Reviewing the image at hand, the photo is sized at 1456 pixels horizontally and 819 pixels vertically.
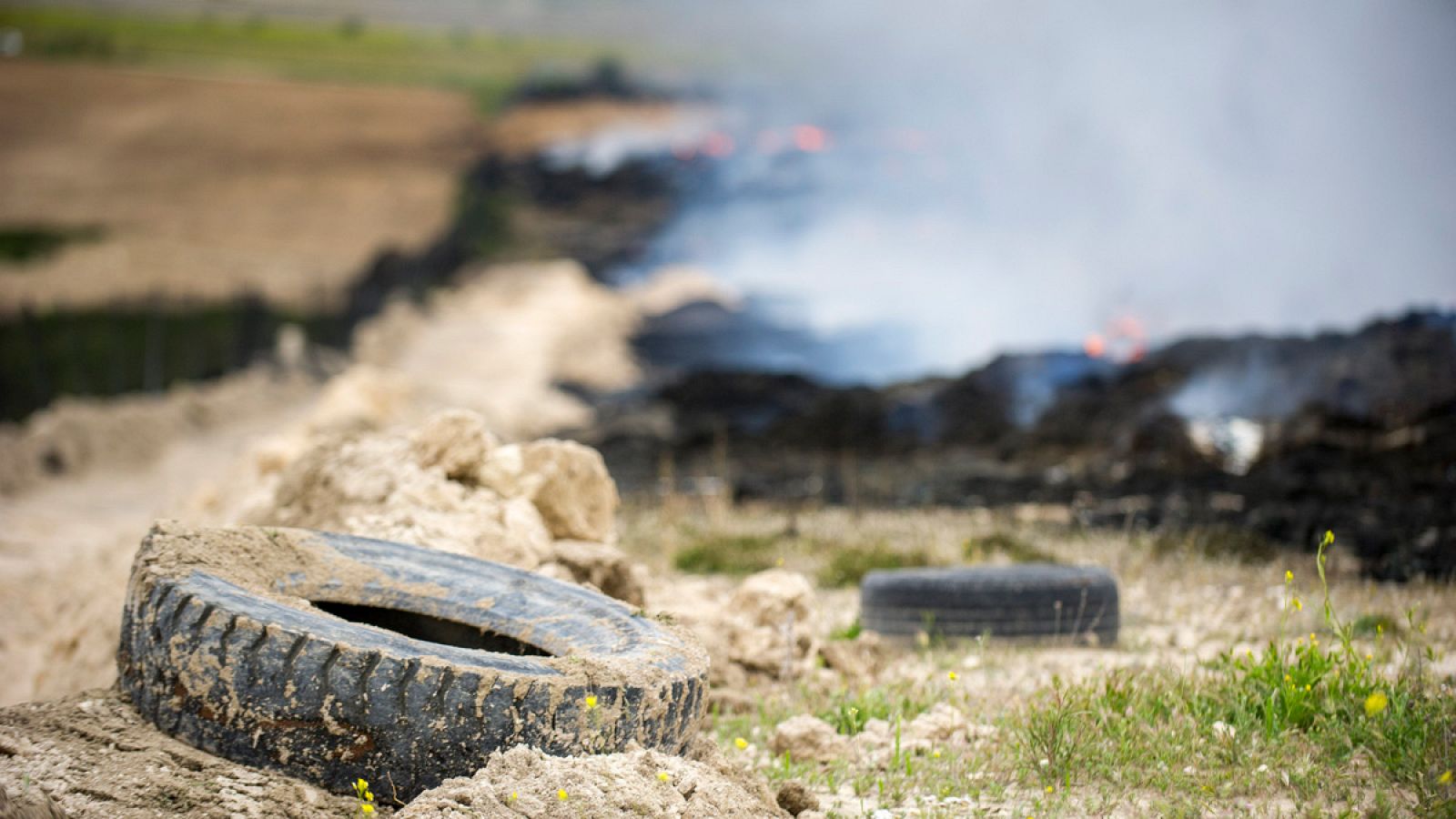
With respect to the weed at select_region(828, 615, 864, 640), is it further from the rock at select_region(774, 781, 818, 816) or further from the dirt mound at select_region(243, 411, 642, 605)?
the rock at select_region(774, 781, 818, 816)

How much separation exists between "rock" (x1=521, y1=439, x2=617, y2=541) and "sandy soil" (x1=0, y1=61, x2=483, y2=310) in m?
22.7

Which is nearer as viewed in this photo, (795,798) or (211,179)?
(795,798)

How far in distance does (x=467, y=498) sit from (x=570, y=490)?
0.60 metres

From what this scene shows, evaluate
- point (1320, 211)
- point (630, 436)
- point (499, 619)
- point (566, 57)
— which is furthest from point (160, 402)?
point (566, 57)

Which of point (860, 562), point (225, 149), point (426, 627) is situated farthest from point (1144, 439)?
point (225, 149)

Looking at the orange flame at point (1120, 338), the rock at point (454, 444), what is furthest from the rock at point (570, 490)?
the orange flame at point (1120, 338)

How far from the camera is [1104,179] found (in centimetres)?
3569

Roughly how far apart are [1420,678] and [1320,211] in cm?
2549

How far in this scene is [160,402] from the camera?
23.0 m

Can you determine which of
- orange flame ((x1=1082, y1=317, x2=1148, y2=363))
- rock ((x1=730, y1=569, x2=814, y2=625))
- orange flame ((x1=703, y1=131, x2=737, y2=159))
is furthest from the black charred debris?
orange flame ((x1=703, y1=131, x2=737, y2=159))

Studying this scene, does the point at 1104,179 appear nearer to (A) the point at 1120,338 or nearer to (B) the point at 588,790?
(A) the point at 1120,338

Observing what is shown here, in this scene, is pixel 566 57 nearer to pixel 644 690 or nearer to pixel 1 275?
pixel 1 275

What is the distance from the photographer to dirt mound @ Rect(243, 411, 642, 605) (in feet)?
22.9

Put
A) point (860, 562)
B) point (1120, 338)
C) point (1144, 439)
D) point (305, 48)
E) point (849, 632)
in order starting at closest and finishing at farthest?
point (849, 632) → point (860, 562) → point (1144, 439) → point (1120, 338) → point (305, 48)
